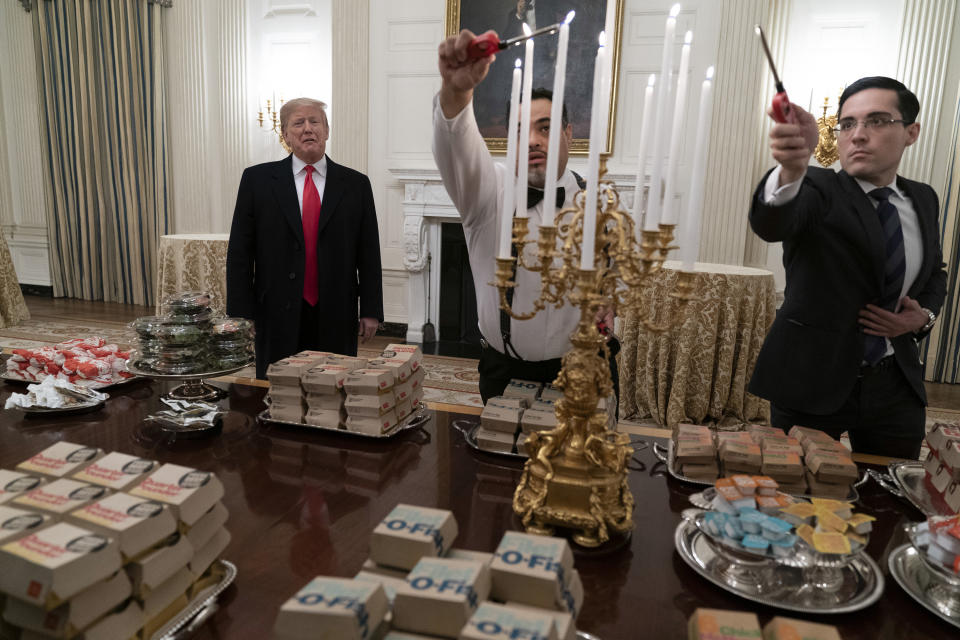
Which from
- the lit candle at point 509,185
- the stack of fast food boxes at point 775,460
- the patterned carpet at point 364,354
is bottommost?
the patterned carpet at point 364,354

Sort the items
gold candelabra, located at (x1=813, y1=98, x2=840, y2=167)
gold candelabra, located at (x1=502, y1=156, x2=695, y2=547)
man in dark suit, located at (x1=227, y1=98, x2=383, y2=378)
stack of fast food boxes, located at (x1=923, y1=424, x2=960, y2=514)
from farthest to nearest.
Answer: gold candelabra, located at (x1=813, y1=98, x2=840, y2=167) → man in dark suit, located at (x1=227, y1=98, x2=383, y2=378) → stack of fast food boxes, located at (x1=923, y1=424, x2=960, y2=514) → gold candelabra, located at (x1=502, y1=156, x2=695, y2=547)

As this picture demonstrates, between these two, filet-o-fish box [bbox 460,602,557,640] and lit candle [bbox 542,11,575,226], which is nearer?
filet-o-fish box [bbox 460,602,557,640]

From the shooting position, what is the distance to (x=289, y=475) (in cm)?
119

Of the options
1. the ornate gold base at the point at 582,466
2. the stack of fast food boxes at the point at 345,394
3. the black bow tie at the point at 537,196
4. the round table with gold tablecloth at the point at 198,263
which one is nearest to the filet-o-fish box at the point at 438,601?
the ornate gold base at the point at 582,466

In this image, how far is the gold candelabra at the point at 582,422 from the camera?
0.91m

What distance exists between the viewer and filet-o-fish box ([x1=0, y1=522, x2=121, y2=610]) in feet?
1.92

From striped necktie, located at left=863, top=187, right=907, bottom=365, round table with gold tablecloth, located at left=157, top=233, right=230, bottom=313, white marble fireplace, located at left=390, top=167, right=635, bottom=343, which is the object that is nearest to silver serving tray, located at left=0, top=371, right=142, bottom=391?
striped necktie, located at left=863, top=187, right=907, bottom=365

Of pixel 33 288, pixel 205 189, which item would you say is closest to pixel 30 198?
pixel 33 288

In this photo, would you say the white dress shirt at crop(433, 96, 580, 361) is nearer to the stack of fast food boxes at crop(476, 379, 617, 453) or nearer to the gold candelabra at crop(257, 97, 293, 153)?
the stack of fast food boxes at crop(476, 379, 617, 453)

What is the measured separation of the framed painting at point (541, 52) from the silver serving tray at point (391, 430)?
402 cm

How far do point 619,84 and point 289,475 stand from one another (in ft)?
15.7

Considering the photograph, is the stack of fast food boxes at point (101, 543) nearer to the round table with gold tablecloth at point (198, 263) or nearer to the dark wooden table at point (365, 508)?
the dark wooden table at point (365, 508)

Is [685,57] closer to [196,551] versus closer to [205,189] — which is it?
[196,551]

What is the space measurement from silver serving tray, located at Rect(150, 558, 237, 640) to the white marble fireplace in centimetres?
470
